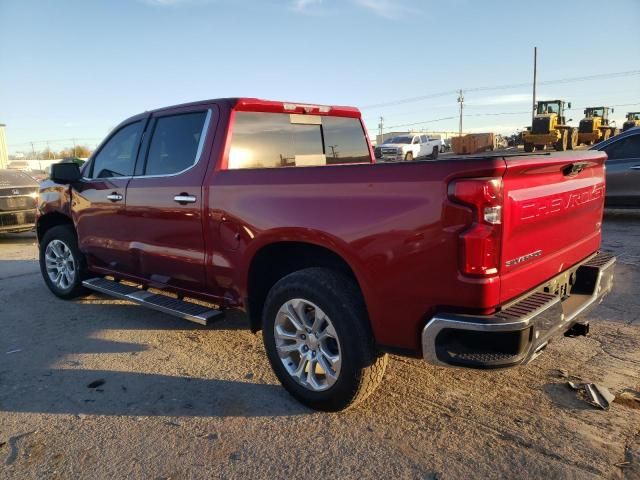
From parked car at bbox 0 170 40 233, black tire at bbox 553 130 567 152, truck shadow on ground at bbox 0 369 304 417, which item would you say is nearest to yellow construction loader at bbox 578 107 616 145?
black tire at bbox 553 130 567 152

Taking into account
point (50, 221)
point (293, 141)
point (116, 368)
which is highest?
point (293, 141)

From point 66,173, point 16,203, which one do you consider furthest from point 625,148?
point 16,203

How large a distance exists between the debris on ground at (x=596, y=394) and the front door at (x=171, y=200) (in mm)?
2744

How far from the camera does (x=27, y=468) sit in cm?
263

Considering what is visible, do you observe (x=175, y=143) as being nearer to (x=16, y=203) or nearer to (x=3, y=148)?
(x=16, y=203)

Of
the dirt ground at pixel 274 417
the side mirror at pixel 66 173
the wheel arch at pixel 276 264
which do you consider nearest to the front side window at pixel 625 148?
the dirt ground at pixel 274 417

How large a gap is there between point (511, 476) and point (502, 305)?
828 mm

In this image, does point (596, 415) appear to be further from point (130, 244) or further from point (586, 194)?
point (130, 244)

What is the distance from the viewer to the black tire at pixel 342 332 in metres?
2.80

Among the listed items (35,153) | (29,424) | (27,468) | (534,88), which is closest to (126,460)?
(27,468)

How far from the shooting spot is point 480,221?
2.32 meters

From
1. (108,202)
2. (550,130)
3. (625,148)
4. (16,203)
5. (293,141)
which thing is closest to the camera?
(293,141)

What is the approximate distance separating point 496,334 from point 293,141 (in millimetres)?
2584

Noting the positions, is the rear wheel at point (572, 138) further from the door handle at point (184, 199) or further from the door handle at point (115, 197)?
the door handle at point (184, 199)
